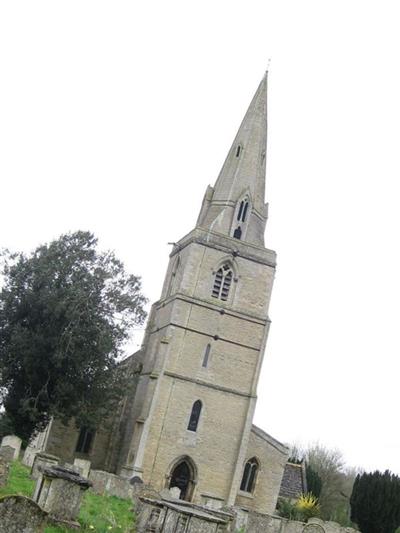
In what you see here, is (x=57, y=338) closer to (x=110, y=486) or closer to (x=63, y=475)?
(x=110, y=486)

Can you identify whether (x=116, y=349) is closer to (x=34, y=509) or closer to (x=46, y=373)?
(x=46, y=373)

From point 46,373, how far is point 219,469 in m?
8.19

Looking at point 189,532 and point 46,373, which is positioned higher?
point 46,373

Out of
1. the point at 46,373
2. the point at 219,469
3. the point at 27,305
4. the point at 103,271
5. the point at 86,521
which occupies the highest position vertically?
the point at 103,271

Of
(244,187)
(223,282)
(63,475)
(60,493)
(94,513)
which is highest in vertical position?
(244,187)

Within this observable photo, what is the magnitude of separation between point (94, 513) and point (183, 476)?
56.4 ft

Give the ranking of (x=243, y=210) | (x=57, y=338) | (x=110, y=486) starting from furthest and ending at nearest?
(x=243, y=210) < (x=57, y=338) < (x=110, y=486)

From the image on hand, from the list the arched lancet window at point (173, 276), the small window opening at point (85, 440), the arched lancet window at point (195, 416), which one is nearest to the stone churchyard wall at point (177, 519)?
the arched lancet window at point (195, 416)

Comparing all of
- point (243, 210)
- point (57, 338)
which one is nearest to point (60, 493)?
point (57, 338)

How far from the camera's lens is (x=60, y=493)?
12305mm

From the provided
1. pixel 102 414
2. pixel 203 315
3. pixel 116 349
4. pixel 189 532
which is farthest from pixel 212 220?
pixel 189 532

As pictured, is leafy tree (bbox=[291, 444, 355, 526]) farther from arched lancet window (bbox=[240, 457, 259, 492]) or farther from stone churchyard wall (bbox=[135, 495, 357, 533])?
stone churchyard wall (bbox=[135, 495, 357, 533])

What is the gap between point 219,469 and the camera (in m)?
31.3

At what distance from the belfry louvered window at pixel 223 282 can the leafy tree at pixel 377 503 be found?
11.9 m
